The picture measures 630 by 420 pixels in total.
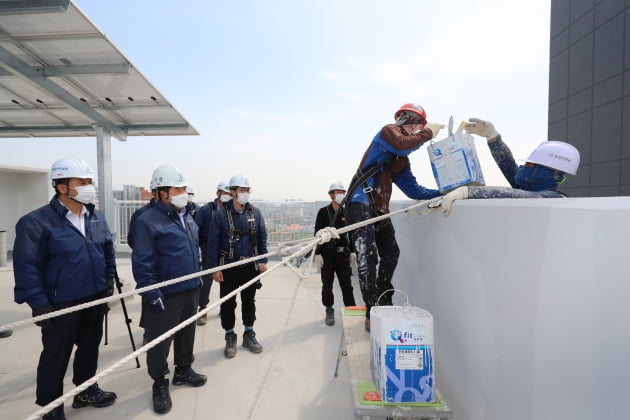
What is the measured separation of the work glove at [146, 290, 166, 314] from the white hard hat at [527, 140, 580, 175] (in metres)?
3.14

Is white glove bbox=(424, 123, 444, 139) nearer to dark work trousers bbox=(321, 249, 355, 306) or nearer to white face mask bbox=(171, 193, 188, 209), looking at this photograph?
white face mask bbox=(171, 193, 188, 209)

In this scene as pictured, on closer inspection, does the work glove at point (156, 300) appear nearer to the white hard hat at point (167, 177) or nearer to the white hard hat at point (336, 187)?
the white hard hat at point (167, 177)

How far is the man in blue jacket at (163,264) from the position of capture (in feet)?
9.34

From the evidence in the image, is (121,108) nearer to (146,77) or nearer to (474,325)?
(146,77)

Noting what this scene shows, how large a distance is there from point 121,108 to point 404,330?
17.9ft

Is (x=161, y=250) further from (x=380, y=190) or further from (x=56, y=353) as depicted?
(x=380, y=190)

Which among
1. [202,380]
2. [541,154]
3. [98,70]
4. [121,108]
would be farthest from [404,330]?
[121,108]

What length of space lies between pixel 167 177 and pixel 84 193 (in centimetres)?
66

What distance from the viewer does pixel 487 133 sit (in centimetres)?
304

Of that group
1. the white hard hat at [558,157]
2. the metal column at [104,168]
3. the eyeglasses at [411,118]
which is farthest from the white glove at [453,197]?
the metal column at [104,168]

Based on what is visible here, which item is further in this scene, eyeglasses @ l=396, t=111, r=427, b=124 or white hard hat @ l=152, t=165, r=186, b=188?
white hard hat @ l=152, t=165, r=186, b=188

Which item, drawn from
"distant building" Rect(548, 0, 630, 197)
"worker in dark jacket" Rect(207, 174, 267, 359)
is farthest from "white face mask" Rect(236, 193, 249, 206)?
"distant building" Rect(548, 0, 630, 197)

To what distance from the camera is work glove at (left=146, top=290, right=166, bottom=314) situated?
9.12 ft

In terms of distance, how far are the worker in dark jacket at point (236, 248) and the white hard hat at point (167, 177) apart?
0.91m
